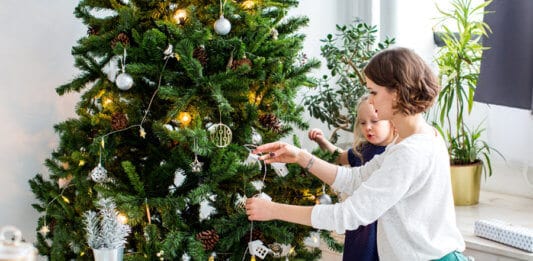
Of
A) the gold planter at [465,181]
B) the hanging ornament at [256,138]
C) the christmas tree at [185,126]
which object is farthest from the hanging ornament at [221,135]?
the gold planter at [465,181]

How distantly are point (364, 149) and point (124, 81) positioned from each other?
2.93 feet

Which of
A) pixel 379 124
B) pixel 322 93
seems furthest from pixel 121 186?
pixel 322 93

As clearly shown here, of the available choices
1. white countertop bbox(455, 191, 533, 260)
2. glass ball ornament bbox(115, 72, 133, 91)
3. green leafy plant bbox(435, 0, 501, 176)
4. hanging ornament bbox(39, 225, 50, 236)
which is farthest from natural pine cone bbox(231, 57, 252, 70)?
green leafy plant bbox(435, 0, 501, 176)

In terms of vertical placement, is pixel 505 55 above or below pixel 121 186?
above

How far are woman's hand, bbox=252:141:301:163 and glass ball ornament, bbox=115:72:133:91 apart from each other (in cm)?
39

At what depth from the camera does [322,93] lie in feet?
10.3

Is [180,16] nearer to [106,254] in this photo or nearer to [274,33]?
[274,33]

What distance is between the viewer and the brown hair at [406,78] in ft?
6.47

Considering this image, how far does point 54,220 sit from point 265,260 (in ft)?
2.30

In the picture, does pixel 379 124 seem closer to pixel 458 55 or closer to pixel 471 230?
pixel 471 230

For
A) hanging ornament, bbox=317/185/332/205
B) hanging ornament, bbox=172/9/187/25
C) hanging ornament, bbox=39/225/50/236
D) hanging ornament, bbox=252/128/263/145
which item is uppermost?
hanging ornament, bbox=172/9/187/25

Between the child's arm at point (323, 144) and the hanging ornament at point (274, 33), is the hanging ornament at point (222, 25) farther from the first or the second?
the child's arm at point (323, 144)

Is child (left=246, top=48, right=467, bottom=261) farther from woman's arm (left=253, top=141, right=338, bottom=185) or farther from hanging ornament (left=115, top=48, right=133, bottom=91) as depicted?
hanging ornament (left=115, top=48, right=133, bottom=91)

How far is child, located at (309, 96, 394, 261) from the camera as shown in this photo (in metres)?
2.35
